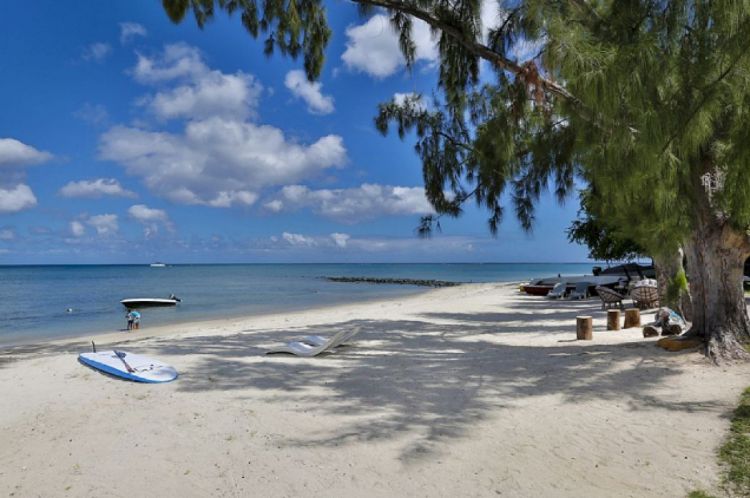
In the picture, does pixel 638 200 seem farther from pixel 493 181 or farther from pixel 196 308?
pixel 196 308

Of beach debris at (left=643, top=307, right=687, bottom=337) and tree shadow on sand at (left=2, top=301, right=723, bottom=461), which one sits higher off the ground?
beach debris at (left=643, top=307, right=687, bottom=337)

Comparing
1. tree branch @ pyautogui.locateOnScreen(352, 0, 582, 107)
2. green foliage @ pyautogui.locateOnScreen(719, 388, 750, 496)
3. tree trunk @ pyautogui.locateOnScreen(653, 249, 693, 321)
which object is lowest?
green foliage @ pyautogui.locateOnScreen(719, 388, 750, 496)

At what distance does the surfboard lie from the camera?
6.26 m

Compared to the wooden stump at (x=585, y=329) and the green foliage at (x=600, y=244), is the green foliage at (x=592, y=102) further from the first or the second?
the green foliage at (x=600, y=244)

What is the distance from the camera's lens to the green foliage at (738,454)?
3.21 meters

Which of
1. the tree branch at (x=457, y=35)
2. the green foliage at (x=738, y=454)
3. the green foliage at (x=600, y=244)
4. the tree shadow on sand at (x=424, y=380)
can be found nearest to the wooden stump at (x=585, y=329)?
the tree shadow on sand at (x=424, y=380)

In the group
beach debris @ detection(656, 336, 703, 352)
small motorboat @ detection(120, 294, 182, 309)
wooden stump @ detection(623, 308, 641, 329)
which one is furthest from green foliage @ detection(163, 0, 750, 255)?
small motorboat @ detection(120, 294, 182, 309)

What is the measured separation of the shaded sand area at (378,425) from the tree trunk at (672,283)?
3.20 metres

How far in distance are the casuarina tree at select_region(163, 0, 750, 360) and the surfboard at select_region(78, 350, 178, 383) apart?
4643mm

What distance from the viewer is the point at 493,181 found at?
9.09 meters

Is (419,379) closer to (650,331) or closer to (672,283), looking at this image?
(650,331)

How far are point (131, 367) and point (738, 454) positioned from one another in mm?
6402

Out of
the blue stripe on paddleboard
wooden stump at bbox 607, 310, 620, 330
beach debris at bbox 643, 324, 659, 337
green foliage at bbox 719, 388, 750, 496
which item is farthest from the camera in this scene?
wooden stump at bbox 607, 310, 620, 330

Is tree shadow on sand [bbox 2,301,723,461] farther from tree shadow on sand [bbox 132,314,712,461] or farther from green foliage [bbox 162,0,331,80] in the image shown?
green foliage [bbox 162,0,331,80]
